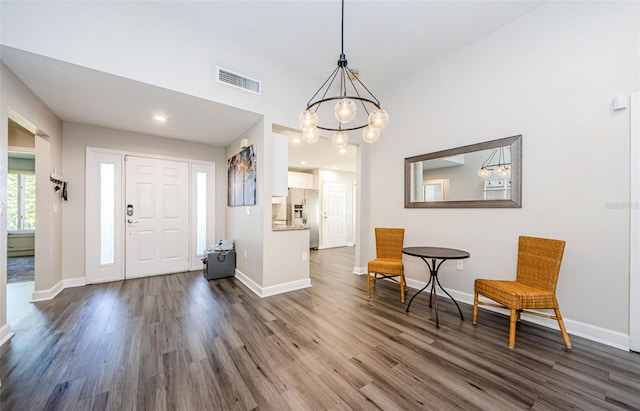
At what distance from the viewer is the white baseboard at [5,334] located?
6.68 ft

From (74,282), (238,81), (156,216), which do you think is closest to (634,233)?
(238,81)

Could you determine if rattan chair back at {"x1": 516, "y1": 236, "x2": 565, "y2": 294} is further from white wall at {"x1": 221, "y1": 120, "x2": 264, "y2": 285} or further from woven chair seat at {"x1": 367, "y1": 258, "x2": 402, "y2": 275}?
white wall at {"x1": 221, "y1": 120, "x2": 264, "y2": 285}

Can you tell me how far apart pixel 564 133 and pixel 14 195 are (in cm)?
1057

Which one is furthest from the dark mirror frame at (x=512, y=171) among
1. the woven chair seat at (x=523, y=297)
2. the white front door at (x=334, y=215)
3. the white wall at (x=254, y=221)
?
the white front door at (x=334, y=215)

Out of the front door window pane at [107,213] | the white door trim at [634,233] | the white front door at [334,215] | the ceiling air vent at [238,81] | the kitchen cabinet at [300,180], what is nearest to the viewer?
the white door trim at [634,233]

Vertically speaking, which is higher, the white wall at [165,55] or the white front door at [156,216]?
the white wall at [165,55]

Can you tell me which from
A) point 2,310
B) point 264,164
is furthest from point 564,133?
point 2,310

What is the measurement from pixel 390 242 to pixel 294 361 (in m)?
2.21

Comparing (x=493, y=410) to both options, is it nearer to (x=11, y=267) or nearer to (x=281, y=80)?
(x=281, y=80)

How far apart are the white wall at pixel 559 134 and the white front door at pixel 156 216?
14.6ft

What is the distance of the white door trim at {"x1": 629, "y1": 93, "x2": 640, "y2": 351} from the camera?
1922 mm

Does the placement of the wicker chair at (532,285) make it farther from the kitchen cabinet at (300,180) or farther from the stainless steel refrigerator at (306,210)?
the kitchen cabinet at (300,180)

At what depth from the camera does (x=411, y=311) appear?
273 cm

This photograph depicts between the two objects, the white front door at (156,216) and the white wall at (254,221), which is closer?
the white wall at (254,221)
